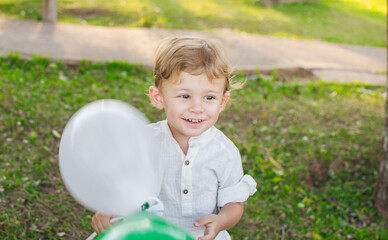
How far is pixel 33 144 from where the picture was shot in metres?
3.24

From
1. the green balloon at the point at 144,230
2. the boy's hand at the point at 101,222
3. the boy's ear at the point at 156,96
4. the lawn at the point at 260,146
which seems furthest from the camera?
the lawn at the point at 260,146

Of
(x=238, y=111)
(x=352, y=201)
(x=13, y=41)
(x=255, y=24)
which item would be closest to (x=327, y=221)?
(x=352, y=201)

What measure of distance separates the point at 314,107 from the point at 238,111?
80 cm

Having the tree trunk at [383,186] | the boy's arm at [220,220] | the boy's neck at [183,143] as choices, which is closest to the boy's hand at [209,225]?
the boy's arm at [220,220]

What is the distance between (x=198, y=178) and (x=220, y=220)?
20cm

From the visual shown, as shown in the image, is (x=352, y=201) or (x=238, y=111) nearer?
(x=352, y=201)

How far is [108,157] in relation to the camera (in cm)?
127

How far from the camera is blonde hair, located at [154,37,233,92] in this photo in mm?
1637

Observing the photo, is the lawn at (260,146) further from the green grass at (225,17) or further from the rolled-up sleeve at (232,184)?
the green grass at (225,17)

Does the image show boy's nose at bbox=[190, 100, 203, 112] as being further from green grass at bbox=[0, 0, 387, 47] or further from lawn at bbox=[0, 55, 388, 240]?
green grass at bbox=[0, 0, 387, 47]

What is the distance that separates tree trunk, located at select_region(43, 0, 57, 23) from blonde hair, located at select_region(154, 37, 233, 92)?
4580mm

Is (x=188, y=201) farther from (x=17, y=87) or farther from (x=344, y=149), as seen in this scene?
(x=17, y=87)

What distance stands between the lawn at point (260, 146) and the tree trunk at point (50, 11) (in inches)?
63.5

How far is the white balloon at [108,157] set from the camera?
1.26 m
